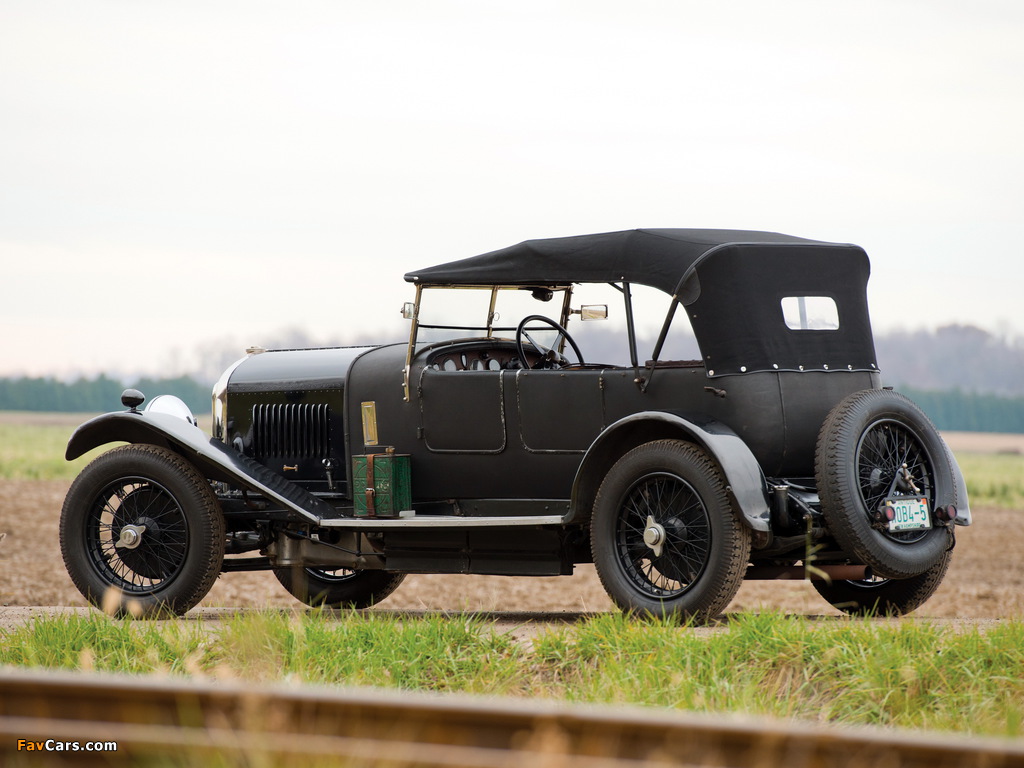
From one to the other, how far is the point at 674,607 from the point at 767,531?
615mm

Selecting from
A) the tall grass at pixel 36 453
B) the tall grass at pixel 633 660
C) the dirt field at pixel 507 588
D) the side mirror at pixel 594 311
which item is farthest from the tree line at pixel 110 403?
the tall grass at pixel 633 660

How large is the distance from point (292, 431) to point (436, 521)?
1.85 metres

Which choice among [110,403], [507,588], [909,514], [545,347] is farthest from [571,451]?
[110,403]

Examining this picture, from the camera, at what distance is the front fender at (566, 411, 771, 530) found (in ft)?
20.4

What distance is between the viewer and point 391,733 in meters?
3.21

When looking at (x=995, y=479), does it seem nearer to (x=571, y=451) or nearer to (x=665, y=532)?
(x=571, y=451)

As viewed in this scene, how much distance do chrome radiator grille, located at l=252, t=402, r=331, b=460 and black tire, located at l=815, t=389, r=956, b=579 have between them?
11.5 feet

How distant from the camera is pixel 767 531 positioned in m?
6.25

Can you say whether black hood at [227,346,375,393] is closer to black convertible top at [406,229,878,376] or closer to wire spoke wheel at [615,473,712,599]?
black convertible top at [406,229,878,376]

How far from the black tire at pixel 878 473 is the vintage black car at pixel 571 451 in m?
0.01

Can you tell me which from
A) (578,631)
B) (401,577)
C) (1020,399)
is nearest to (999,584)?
(401,577)

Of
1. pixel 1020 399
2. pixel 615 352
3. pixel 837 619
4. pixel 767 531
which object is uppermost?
pixel 615 352

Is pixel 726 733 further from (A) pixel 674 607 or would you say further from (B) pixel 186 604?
(B) pixel 186 604

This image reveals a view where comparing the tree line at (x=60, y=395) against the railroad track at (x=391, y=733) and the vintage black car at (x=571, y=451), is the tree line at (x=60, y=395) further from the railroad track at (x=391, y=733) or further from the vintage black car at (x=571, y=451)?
the railroad track at (x=391, y=733)
